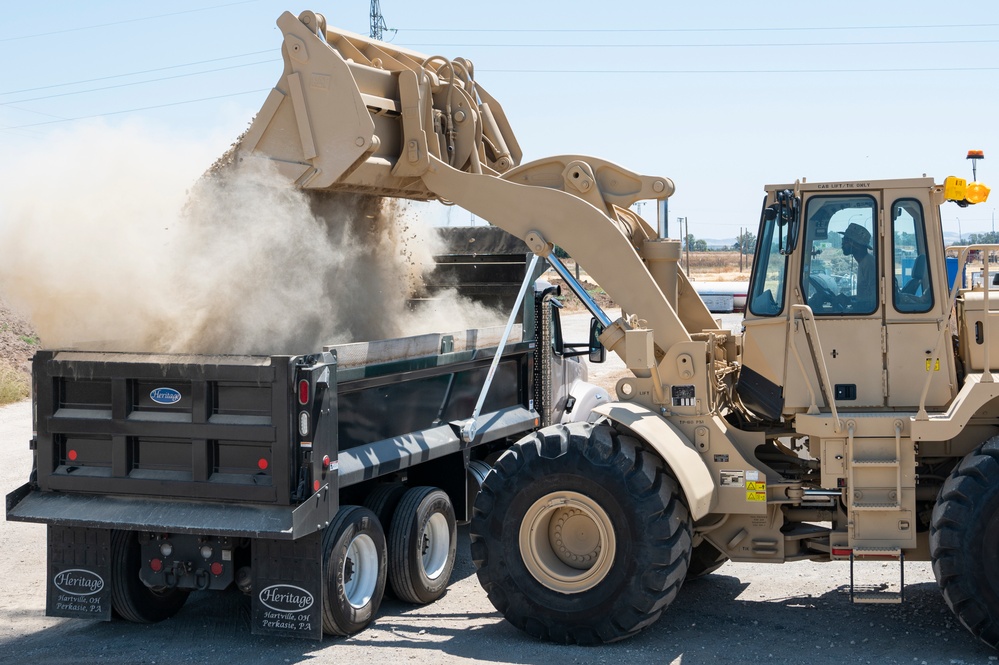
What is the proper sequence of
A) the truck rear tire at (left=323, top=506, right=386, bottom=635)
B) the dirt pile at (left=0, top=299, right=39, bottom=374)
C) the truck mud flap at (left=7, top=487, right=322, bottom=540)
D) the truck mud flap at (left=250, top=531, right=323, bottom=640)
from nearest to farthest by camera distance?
the truck mud flap at (left=7, top=487, right=322, bottom=540)
the truck mud flap at (left=250, top=531, right=323, bottom=640)
the truck rear tire at (left=323, top=506, right=386, bottom=635)
the dirt pile at (left=0, top=299, right=39, bottom=374)

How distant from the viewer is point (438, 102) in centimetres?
876

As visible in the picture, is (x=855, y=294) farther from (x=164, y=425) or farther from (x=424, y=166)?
(x=164, y=425)

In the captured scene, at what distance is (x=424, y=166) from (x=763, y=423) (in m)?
3.15

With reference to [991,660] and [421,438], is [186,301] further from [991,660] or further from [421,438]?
[991,660]

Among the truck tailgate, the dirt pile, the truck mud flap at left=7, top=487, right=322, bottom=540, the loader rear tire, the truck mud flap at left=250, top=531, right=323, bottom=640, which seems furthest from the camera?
the dirt pile

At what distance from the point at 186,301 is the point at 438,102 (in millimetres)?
2632

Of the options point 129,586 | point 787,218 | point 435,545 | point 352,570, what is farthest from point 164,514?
point 787,218

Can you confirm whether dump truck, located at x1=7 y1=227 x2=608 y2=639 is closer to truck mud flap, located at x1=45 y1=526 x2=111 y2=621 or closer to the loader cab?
truck mud flap, located at x1=45 y1=526 x2=111 y2=621

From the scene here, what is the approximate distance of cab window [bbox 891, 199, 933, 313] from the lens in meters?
6.95

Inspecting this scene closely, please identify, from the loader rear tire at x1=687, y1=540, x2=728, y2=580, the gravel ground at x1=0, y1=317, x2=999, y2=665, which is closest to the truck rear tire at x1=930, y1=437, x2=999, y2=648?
the gravel ground at x1=0, y1=317, x2=999, y2=665

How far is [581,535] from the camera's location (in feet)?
23.5

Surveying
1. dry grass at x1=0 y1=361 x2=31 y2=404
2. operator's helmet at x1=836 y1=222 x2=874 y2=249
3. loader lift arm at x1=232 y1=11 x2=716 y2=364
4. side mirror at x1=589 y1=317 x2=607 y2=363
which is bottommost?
dry grass at x1=0 y1=361 x2=31 y2=404

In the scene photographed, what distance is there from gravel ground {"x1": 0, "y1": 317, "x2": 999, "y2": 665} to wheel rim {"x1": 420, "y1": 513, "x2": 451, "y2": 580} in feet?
0.80

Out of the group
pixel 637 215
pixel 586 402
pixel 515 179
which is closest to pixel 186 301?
pixel 515 179
